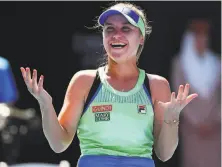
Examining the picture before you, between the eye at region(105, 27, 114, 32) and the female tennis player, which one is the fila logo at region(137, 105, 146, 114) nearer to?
the female tennis player

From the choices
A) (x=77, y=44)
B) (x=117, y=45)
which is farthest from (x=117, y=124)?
(x=77, y=44)

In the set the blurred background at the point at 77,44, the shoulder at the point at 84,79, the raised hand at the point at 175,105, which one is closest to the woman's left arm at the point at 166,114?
the raised hand at the point at 175,105

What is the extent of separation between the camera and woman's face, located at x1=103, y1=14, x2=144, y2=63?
4352 mm

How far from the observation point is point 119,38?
4.34 metres

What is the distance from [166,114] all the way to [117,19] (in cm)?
59

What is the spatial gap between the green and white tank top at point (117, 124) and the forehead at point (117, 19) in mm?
339

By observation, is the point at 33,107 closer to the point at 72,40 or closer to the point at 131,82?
the point at 72,40

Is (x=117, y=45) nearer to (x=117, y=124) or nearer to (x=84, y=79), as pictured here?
(x=84, y=79)

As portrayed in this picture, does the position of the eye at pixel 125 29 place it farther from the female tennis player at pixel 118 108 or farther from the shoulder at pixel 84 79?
the shoulder at pixel 84 79

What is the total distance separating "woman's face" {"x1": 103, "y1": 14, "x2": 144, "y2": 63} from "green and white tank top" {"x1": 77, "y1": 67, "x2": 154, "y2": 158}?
18 centimetres

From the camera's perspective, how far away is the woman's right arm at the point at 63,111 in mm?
4219

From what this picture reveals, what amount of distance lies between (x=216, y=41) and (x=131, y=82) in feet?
16.2

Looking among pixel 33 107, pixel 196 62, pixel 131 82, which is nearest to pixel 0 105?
pixel 33 107

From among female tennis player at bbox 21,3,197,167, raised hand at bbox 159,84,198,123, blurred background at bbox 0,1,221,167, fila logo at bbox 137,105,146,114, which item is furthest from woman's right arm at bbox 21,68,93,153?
blurred background at bbox 0,1,221,167
